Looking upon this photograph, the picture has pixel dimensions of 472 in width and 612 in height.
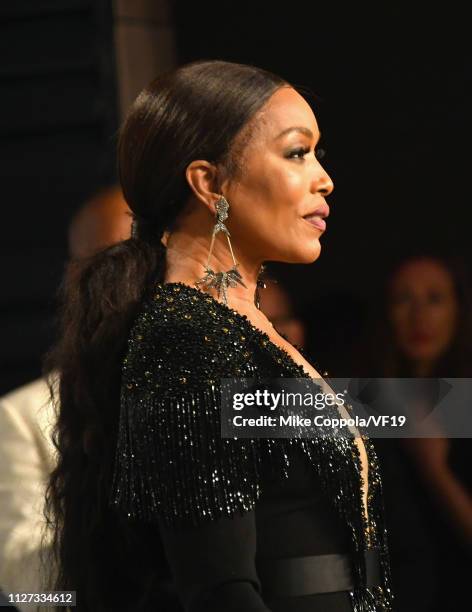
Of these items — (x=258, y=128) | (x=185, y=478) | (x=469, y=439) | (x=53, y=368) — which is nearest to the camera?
(x=185, y=478)

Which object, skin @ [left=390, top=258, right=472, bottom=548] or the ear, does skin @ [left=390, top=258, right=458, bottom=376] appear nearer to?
skin @ [left=390, top=258, right=472, bottom=548]

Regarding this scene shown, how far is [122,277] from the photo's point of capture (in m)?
1.17

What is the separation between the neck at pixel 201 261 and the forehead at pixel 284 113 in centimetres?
12

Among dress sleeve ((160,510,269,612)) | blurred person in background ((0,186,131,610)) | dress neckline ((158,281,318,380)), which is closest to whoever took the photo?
dress sleeve ((160,510,269,612))

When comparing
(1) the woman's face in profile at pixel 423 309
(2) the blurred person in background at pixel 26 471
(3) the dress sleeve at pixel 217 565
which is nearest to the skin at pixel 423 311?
(1) the woman's face in profile at pixel 423 309

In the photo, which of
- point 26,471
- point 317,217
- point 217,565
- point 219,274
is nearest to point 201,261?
point 219,274

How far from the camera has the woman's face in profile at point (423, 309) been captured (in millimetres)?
1615

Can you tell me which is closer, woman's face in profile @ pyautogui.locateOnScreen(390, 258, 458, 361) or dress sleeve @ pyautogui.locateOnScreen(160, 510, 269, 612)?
dress sleeve @ pyautogui.locateOnScreen(160, 510, 269, 612)

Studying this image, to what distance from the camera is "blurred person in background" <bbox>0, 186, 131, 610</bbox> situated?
1495 millimetres

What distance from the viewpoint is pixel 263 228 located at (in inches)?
45.6

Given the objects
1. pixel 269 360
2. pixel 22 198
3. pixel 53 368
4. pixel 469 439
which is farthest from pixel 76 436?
pixel 22 198

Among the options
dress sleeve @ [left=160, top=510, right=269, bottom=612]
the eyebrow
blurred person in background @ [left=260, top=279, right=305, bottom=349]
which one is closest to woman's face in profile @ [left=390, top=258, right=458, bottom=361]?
blurred person in background @ [left=260, top=279, right=305, bottom=349]

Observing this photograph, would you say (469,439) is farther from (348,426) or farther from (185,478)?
(185,478)

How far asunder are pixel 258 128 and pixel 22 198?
1085 mm
